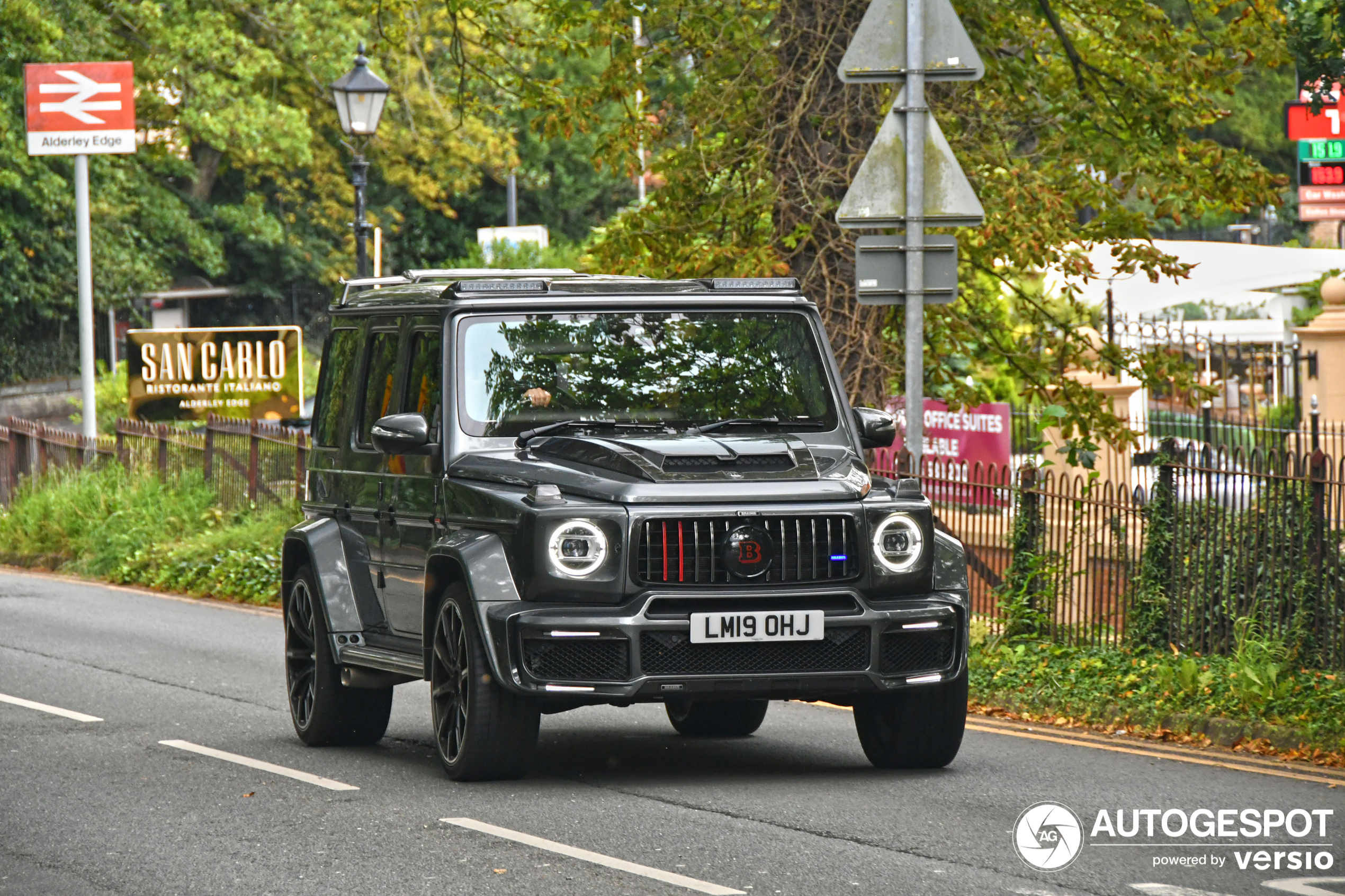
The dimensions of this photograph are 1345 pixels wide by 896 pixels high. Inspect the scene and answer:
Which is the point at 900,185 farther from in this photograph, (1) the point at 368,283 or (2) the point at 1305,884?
(2) the point at 1305,884

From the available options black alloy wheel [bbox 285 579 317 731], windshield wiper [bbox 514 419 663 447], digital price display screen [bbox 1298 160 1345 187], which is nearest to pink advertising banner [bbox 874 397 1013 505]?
digital price display screen [bbox 1298 160 1345 187]

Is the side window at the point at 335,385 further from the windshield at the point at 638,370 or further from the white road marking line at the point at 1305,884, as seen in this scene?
the white road marking line at the point at 1305,884

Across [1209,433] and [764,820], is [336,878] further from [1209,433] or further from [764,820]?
[1209,433]

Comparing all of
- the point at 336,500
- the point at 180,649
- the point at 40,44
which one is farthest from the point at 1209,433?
the point at 40,44

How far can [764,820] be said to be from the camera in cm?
739

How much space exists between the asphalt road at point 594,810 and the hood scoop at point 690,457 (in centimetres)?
127

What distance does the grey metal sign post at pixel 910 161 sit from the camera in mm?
11828

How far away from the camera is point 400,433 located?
844 centimetres

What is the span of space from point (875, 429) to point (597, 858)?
9.26ft

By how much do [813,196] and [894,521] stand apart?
29.1ft

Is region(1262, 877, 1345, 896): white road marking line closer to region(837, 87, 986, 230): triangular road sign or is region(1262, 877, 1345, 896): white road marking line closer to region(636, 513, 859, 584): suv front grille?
region(636, 513, 859, 584): suv front grille

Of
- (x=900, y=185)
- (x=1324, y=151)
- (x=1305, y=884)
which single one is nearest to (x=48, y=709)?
(x=900, y=185)

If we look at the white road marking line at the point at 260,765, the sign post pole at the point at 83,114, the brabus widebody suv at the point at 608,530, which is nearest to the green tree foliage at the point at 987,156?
the brabus widebody suv at the point at 608,530

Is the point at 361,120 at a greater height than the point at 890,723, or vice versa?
the point at 361,120
